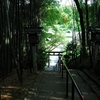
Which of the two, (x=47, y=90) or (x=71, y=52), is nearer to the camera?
(x=47, y=90)

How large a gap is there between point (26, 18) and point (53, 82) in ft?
11.0

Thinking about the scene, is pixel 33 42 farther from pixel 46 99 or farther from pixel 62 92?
pixel 46 99

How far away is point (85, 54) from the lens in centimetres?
1005

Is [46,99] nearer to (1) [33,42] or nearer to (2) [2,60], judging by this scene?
(2) [2,60]

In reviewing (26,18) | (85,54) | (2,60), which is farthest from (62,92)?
(85,54)

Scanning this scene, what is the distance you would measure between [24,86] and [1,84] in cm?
58

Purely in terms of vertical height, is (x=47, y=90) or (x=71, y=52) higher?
(x=71, y=52)

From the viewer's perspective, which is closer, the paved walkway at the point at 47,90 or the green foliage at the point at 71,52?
the paved walkway at the point at 47,90

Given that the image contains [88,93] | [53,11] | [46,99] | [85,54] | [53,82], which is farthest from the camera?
[53,11]

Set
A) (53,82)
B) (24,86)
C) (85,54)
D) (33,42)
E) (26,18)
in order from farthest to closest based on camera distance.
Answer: (85,54)
(26,18)
(33,42)
(53,82)
(24,86)

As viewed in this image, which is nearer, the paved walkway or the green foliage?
the paved walkway

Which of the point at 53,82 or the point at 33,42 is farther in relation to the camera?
the point at 33,42

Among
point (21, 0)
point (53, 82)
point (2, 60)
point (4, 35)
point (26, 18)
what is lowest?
point (53, 82)

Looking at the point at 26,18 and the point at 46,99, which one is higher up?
the point at 26,18
